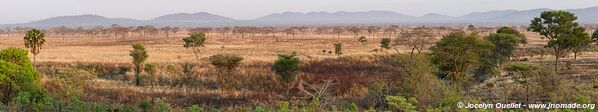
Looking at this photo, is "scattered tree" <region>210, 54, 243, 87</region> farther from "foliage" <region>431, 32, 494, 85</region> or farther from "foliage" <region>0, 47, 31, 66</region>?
"foliage" <region>0, 47, 31, 66</region>

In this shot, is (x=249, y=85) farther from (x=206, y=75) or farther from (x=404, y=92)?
(x=404, y=92)

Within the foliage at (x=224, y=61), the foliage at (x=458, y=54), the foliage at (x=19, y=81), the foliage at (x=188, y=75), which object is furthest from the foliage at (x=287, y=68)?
the foliage at (x=19, y=81)

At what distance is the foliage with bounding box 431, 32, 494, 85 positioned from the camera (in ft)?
80.7

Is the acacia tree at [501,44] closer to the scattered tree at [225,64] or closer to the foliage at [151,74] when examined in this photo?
the scattered tree at [225,64]

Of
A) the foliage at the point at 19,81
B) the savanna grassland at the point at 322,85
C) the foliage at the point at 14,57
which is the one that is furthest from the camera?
the foliage at the point at 14,57

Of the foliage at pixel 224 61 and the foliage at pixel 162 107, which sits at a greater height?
the foliage at pixel 224 61

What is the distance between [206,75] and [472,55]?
49.7 ft

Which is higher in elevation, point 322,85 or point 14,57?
point 14,57

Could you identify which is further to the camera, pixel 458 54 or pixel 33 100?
pixel 458 54

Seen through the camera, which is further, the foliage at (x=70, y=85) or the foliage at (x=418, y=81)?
the foliage at (x=418, y=81)

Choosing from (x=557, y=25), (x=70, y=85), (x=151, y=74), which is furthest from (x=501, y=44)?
(x=70, y=85)

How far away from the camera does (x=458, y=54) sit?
24766 mm

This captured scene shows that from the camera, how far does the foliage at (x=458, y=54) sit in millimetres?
24594

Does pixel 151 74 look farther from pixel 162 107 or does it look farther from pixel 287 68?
pixel 162 107
